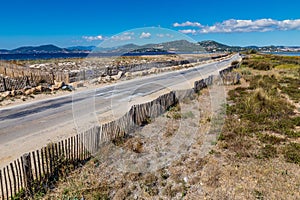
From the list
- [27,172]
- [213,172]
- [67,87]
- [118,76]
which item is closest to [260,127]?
[213,172]

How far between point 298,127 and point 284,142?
2406 millimetres

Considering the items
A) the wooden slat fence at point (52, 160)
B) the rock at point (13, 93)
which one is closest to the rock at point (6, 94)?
the rock at point (13, 93)

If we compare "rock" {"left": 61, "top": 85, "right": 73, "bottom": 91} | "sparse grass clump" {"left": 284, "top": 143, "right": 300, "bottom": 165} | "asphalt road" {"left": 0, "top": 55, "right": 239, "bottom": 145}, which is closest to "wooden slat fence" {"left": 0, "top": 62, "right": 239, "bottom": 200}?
"asphalt road" {"left": 0, "top": 55, "right": 239, "bottom": 145}

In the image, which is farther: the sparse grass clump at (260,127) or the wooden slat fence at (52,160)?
the sparse grass clump at (260,127)

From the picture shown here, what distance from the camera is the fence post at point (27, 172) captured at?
227 inches

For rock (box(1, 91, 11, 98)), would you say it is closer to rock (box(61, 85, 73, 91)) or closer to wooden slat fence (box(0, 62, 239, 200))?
rock (box(61, 85, 73, 91))

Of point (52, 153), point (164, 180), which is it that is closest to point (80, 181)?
point (52, 153)

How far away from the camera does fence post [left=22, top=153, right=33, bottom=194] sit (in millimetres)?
5762

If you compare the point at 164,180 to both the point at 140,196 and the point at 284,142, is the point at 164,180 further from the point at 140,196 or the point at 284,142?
the point at 284,142

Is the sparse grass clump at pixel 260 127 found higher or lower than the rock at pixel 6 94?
lower

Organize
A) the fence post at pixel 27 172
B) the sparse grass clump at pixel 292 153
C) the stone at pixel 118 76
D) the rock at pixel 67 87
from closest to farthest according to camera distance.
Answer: the fence post at pixel 27 172
the sparse grass clump at pixel 292 153
the rock at pixel 67 87
the stone at pixel 118 76

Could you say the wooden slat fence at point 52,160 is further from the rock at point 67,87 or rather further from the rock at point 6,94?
the rock at point 67,87

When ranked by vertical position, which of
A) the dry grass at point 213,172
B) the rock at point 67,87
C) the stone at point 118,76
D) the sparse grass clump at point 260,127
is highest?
the stone at point 118,76

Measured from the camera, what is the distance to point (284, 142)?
30.6ft
